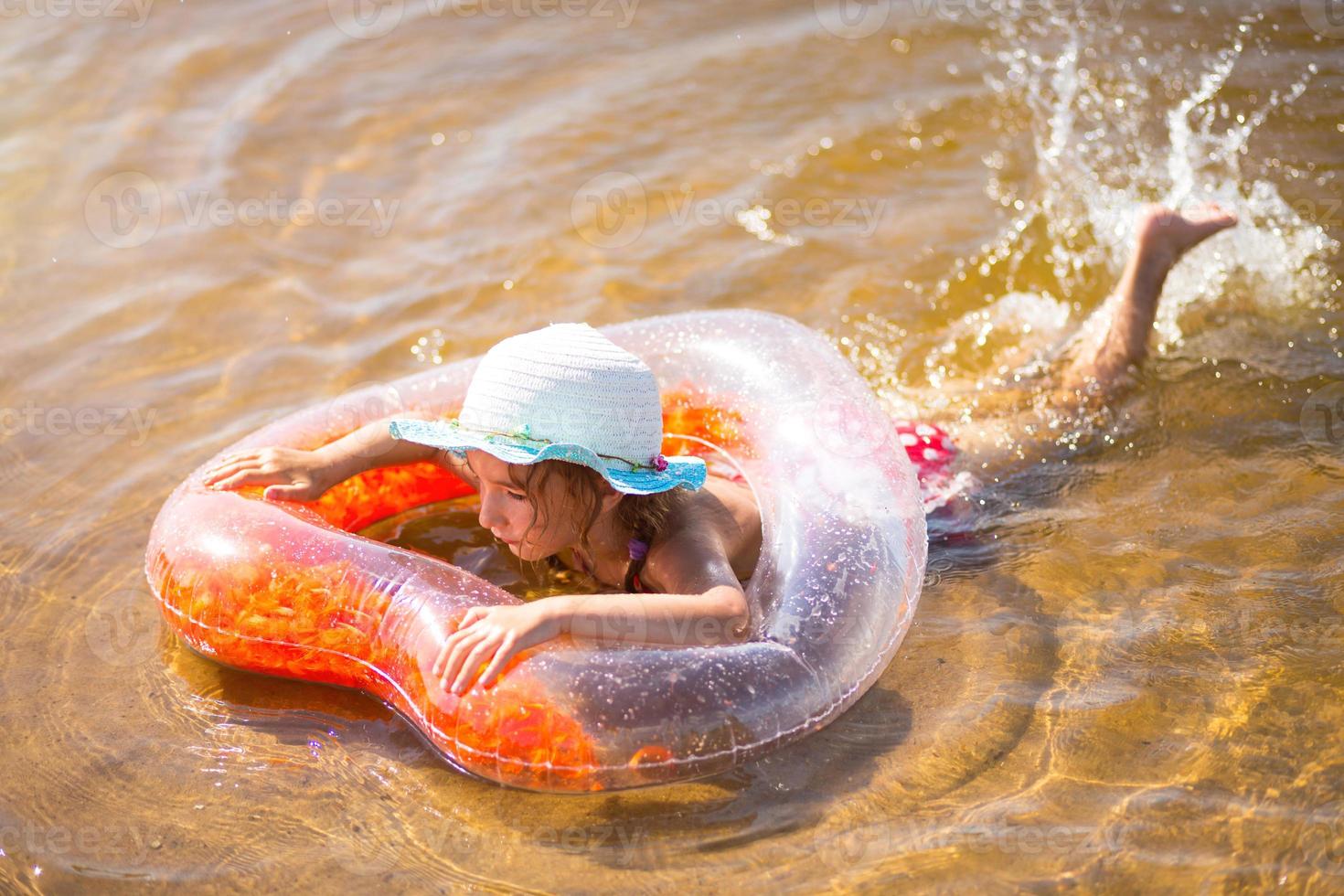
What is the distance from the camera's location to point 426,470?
3896mm

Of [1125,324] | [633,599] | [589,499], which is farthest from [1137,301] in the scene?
[633,599]

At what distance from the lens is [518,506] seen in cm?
315

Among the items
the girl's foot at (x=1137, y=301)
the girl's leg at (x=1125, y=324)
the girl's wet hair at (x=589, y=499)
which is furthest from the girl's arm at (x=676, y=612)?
the girl's foot at (x=1137, y=301)

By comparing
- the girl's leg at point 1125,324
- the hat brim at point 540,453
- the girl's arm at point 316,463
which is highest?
the hat brim at point 540,453

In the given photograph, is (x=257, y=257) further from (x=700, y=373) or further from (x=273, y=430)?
(x=700, y=373)

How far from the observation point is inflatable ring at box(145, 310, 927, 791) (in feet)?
9.24

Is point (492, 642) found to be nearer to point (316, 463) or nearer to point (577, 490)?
point (577, 490)

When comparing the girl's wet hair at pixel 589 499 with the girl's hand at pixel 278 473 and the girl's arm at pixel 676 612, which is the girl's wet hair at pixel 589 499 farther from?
the girl's hand at pixel 278 473

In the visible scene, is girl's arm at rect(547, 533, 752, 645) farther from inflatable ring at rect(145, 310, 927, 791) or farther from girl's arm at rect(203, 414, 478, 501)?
girl's arm at rect(203, 414, 478, 501)

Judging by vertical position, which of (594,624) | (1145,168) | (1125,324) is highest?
(1145,168)

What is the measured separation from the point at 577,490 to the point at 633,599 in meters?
0.36

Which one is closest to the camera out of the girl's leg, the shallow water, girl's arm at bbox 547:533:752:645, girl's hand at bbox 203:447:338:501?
the shallow water

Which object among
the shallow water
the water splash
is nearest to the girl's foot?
the shallow water

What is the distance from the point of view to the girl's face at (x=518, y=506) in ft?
10.3
